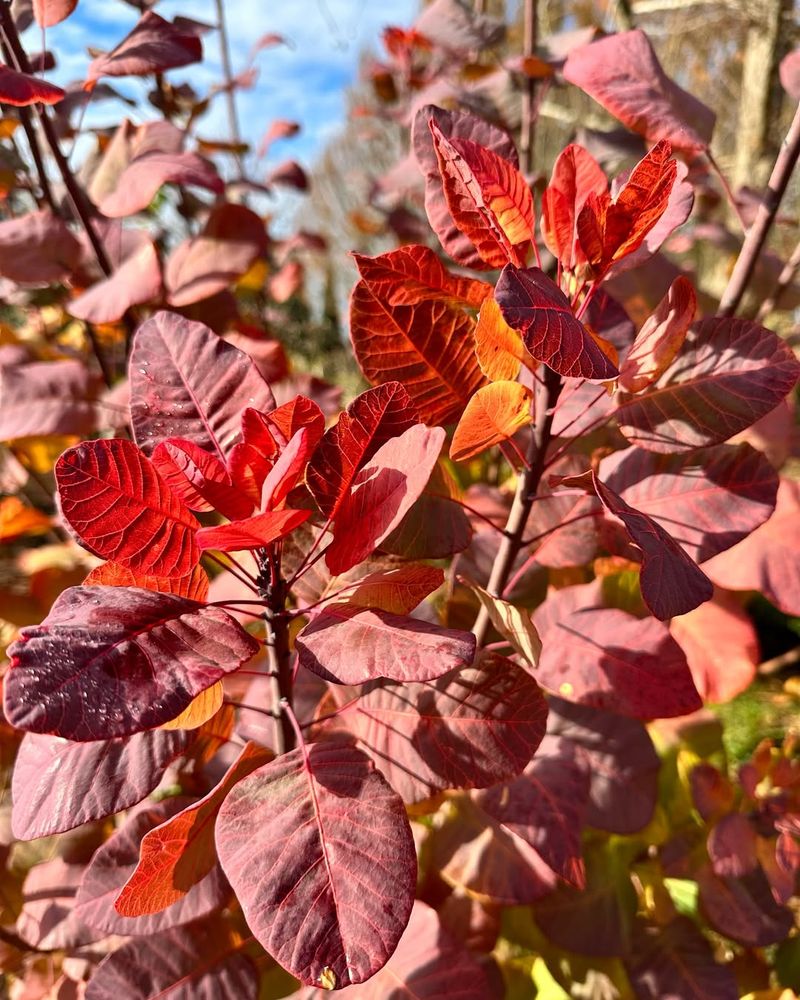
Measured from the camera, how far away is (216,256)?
929 mm

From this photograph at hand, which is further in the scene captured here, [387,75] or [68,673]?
[387,75]

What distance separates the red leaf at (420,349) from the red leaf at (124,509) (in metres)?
0.18

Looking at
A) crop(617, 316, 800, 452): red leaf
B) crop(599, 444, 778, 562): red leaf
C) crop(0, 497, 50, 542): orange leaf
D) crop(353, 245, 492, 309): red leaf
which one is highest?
crop(353, 245, 492, 309): red leaf

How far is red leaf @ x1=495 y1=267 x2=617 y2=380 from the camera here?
376mm

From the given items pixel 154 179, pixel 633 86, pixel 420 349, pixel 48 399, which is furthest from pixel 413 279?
pixel 48 399

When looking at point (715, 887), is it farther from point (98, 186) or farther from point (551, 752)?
point (98, 186)

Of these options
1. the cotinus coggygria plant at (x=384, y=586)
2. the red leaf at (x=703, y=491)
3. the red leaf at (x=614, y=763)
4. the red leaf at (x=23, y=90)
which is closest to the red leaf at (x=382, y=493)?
the cotinus coggygria plant at (x=384, y=586)

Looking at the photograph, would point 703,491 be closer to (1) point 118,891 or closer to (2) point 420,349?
(2) point 420,349

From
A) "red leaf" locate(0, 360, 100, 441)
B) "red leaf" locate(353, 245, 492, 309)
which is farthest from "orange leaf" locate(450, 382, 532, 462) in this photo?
"red leaf" locate(0, 360, 100, 441)

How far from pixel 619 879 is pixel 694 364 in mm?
672

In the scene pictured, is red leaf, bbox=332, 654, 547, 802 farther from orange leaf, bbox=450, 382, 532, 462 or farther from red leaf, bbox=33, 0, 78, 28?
red leaf, bbox=33, 0, 78, 28

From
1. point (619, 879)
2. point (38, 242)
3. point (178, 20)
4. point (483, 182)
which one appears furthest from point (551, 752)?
point (178, 20)

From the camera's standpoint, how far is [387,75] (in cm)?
193

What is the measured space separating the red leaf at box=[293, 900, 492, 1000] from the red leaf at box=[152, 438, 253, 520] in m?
0.45
